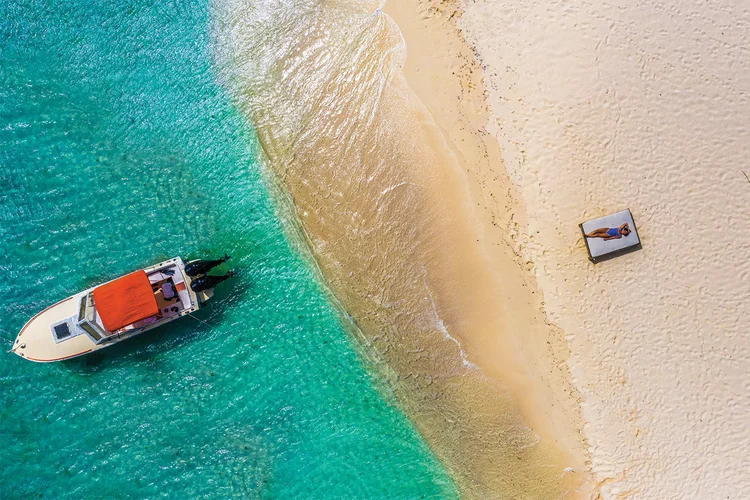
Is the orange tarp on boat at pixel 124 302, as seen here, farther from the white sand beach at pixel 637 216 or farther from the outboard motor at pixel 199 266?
the white sand beach at pixel 637 216

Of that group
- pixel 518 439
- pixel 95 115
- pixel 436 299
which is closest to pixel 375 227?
pixel 436 299

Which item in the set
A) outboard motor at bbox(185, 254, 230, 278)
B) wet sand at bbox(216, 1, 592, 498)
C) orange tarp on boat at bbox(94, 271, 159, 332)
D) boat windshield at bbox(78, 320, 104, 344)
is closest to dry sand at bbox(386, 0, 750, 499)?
wet sand at bbox(216, 1, 592, 498)

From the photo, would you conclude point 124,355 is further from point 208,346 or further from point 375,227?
point 375,227

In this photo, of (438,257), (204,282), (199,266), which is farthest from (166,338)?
(438,257)

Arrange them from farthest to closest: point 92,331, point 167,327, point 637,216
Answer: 1. point 167,327
2. point 637,216
3. point 92,331

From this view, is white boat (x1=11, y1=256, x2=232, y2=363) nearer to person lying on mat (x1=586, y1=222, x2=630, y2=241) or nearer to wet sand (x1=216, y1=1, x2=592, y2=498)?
wet sand (x1=216, y1=1, x2=592, y2=498)

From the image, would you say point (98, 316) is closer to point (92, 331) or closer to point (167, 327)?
point (92, 331)

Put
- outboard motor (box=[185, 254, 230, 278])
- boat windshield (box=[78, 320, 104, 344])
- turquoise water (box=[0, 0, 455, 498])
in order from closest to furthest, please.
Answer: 1. boat windshield (box=[78, 320, 104, 344])
2. outboard motor (box=[185, 254, 230, 278])
3. turquoise water (box=[0, 0, 455, 498])
